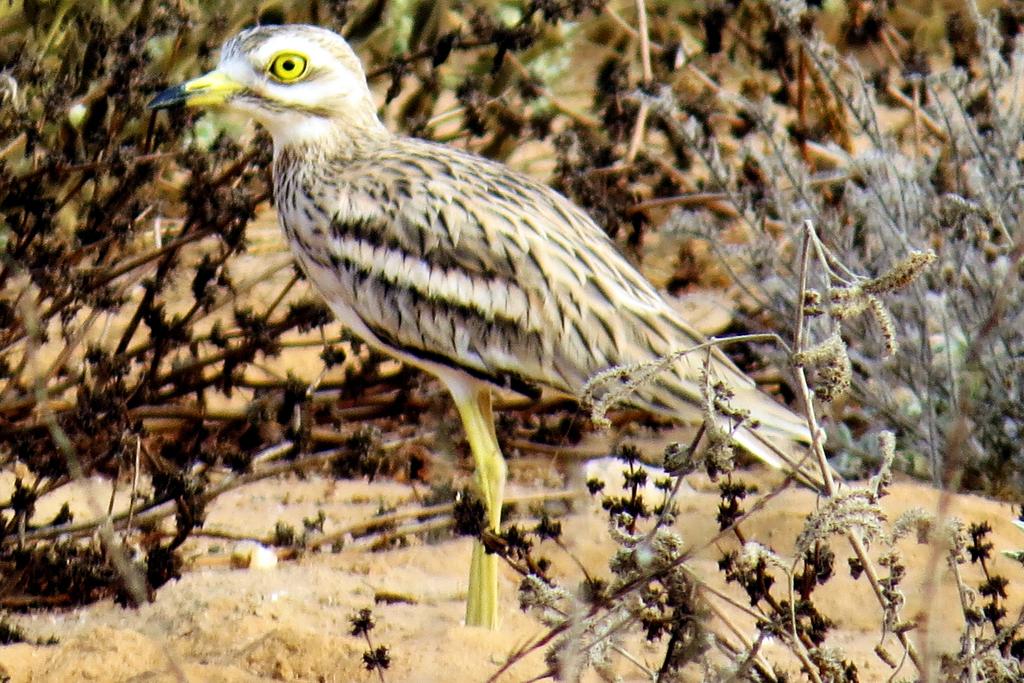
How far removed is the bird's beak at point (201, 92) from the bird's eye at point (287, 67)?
10 cm

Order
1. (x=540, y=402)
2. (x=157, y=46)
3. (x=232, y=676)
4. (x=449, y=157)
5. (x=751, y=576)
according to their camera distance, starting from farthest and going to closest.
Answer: (x=157, y=46)
(x=540, y=402)
(x=449, y=157)
(x=232, y=676)
(x=751, y=576)

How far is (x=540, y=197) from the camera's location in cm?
429

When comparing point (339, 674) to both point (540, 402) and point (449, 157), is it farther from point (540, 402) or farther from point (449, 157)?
point (540, 402)

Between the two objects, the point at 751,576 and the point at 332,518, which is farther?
the point at 332,518

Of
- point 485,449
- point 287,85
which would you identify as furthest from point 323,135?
point 485,449

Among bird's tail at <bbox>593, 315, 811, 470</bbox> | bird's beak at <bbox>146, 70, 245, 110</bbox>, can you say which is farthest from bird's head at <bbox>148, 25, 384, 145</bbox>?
bird's tail at <bbox>593, 315, 811, 470</bbox>

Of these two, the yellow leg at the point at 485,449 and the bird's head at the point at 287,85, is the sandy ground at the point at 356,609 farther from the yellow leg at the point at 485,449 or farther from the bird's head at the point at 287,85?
the bird's head at the point at 287,85

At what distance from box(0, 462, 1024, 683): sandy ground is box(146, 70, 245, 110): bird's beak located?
1164 millimetres

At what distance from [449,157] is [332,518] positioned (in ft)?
3.68

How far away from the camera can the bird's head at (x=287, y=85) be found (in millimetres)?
4258

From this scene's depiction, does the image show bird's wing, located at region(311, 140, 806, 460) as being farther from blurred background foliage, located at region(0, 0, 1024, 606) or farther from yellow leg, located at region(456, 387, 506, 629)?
blurred background foliage, located at region(0, 0, 1024, 606)

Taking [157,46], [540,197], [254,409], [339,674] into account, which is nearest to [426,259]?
[540,197]

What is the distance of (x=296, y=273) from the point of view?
15.8 feet

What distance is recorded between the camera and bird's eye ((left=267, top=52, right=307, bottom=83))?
4305 mm
